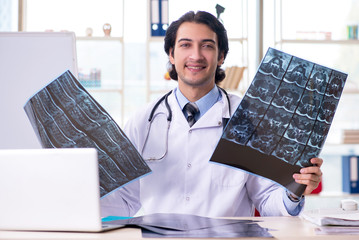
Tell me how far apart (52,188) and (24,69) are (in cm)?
98

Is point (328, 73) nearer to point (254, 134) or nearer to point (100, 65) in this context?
point (254, 134)

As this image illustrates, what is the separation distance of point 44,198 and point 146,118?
93 cm

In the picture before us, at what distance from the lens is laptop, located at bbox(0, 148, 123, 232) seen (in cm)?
107

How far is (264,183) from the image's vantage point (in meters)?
1.85

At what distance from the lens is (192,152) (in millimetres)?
1887

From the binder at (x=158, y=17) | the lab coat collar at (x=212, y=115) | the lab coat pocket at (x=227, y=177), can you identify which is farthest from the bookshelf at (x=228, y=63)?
the lab coat pocket at (x=227, y=177)

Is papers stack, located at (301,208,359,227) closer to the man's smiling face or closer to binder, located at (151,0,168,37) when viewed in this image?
the man's smiling face

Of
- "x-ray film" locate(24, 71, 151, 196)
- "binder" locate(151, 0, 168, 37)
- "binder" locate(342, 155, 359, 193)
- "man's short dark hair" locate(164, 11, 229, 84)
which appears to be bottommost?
"binder" locate(342, 155, 359, 193)

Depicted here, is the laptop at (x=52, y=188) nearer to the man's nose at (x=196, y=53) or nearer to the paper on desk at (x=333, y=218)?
the paper on desk at (x=333, y=218)

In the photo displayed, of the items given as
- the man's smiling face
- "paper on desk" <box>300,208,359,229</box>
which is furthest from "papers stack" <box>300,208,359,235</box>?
the man's smiling face

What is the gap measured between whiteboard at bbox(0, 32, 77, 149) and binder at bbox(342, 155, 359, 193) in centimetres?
278

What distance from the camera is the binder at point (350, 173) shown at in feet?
12.9

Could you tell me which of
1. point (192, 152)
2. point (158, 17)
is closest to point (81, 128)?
point (192, 152)

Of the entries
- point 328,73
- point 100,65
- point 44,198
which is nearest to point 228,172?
point 328,73
